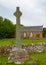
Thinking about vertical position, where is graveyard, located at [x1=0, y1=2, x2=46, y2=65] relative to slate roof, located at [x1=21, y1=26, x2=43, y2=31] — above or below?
above

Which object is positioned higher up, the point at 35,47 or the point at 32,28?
the point at 35,47

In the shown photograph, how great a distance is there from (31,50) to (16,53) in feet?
22.9

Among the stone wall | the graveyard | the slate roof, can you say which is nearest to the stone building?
the slate roof

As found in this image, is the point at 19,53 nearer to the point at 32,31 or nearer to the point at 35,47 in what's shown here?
the point at 35,47

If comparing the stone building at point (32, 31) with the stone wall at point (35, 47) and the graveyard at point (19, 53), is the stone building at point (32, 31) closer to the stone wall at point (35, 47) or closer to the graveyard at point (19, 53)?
the stone wall at point (35, 47)

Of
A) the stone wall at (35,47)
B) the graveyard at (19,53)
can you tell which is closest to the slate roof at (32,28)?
the stone wall at (35,47)

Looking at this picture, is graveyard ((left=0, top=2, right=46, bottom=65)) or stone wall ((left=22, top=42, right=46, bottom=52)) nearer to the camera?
graveyard ((left=0, top=2, right=46, bottom=65))

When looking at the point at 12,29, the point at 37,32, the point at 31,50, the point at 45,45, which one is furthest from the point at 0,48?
the point at 37,32

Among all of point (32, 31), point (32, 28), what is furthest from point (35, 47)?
point (32, 28)

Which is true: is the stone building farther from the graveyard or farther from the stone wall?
the graveyard

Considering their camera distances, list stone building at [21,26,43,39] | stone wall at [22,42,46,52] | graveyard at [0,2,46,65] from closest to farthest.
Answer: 1. graveyard at [0,2,46,65]
2. stone wall at [22,42,46,52]
3. stone building at [21,26,43,39]

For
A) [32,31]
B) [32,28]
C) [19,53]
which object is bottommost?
[32,31]

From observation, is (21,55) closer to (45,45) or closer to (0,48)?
(0,48)

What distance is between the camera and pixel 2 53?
22312 millimetres
